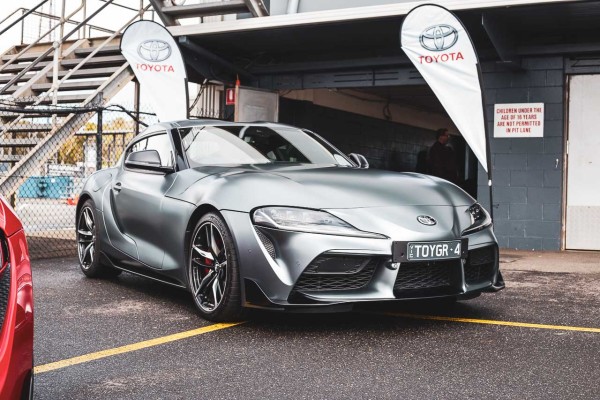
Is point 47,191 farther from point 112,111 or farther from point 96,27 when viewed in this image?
point 112,111

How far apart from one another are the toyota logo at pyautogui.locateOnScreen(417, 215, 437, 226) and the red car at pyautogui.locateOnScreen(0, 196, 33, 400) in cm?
259

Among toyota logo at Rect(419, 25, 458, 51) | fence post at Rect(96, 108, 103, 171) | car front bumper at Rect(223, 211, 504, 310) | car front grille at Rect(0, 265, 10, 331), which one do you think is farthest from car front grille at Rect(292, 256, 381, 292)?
fence post at Rect(96, 108, 103, 171)

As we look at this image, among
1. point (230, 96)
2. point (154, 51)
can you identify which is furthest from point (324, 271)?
point (230, 96)

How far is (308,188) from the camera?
4605 mm

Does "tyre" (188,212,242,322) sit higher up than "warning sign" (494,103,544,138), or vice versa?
"warning sign" (494,103,544,138)

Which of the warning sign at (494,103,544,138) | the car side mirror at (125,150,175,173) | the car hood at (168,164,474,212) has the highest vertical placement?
the warning sign at (494,103,544,138)

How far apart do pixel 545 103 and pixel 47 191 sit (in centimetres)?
1541

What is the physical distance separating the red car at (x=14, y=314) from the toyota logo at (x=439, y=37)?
7641mm

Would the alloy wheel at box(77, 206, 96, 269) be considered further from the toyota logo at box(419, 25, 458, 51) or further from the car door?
the toyota logo at box(419, 25, 458, 51)

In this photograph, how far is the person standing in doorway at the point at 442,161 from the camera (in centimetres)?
1284

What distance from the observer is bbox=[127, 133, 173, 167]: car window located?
561cm

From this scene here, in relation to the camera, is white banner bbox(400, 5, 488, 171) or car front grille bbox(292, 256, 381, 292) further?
white banner bbox(400, 5, 488, 171)

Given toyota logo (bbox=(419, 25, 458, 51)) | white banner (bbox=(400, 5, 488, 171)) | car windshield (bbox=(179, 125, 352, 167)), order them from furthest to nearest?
1. toyota logo (bbox=(419, 25, 458, 51))
2. white banner (bbox=(400, 5, 488, 171))
3. car windshield (bbox=(179, 125, 352, 167))

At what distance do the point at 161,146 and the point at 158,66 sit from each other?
5924 mm
